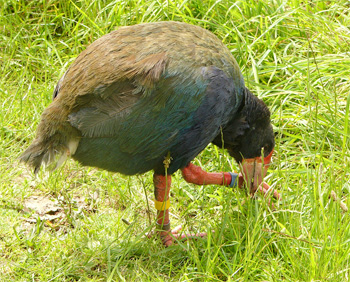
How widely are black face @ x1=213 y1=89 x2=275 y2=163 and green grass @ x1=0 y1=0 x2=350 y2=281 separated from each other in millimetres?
90

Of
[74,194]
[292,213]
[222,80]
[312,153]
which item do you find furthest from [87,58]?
[312,153]

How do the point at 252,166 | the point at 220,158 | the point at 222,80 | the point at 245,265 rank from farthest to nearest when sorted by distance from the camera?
the point at 220,158
the point at 252,166
the point at 222,80
the point at 245,265

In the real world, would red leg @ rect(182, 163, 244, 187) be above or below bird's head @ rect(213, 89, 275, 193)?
below

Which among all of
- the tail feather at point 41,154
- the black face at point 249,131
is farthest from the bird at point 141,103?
the black face at point 249,131

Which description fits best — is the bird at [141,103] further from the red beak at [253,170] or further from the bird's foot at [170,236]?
the red beak at [253,170]

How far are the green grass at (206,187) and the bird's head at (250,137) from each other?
0.30 feet

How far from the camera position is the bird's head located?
330 cm

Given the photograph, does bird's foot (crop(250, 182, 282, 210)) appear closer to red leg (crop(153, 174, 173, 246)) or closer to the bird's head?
the bird's head

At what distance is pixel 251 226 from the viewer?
9.95ft

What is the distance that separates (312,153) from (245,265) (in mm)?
1114

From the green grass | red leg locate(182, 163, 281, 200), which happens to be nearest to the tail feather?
the green grass

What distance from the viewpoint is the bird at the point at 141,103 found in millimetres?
2781

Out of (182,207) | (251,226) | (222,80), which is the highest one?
(222,80)

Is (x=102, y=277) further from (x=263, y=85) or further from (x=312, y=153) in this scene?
(x=263, y=85)
